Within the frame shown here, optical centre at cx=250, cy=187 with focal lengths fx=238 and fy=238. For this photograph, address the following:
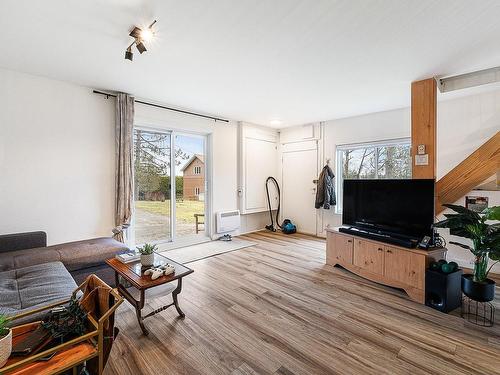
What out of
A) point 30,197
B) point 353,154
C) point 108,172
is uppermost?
point 353,154

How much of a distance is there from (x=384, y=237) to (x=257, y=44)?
2.66m

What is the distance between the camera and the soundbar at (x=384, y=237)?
2705 mm

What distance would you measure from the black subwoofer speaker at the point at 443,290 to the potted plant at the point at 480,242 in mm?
85

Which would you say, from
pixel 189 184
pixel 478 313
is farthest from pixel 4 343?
pixel 189 184

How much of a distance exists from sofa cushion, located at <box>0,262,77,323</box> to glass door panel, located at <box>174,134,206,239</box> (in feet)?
8.16

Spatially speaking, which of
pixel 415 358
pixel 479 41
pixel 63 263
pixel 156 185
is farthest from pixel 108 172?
pixel 479 41

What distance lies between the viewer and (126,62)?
8.86ft

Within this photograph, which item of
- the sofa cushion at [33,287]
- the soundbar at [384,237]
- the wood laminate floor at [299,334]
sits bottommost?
the wood laminate floor at [299,334]

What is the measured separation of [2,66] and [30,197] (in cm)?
156

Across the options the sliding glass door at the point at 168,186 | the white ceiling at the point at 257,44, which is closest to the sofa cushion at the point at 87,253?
the sliding glass door at the point at 168,186

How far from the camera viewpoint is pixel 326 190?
5027mm

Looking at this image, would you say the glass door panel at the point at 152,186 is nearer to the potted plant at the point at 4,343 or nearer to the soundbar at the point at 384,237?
the potted plant at the point at 4,343

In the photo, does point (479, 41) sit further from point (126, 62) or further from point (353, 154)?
point (126, 62)

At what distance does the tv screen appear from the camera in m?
2.74
